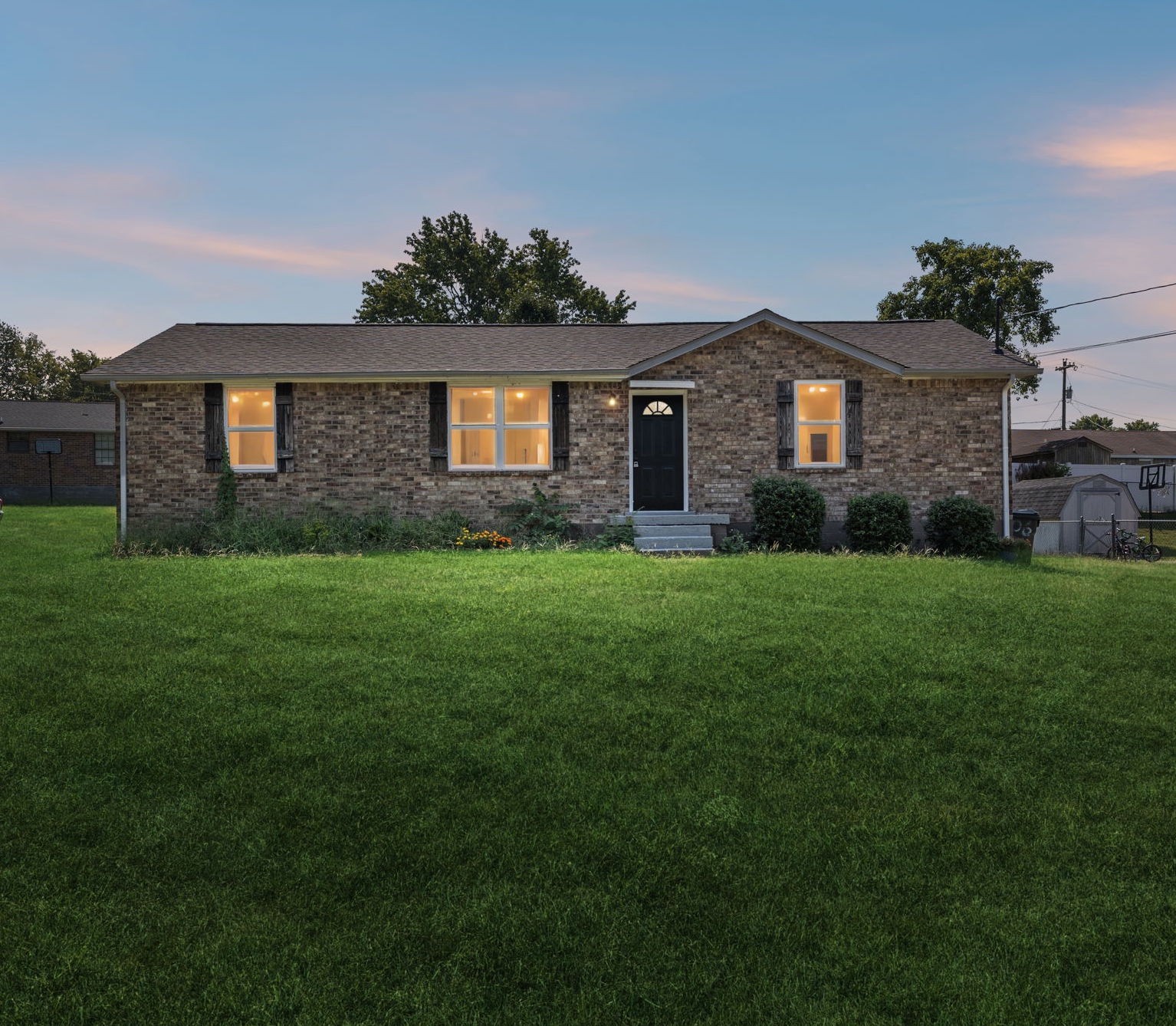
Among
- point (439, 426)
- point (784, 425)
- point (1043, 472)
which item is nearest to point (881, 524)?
point (784, 425)

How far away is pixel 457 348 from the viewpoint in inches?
637

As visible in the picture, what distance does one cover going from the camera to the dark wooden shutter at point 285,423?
14523mm

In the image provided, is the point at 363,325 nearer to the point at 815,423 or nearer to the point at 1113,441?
the point at 815,423

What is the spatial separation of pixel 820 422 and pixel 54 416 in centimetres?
3654

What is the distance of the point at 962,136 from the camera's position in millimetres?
18219

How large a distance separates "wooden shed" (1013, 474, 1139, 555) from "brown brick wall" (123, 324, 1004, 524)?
17.6 feet

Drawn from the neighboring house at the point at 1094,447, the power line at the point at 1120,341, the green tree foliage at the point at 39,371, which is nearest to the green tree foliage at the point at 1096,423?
the neighboring house at the point at 1094,447

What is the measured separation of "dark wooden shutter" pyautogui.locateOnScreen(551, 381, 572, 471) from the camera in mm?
14555

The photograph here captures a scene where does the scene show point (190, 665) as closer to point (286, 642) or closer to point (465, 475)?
point (286, 642)

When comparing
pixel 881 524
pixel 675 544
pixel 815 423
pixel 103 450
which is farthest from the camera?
pixel 103 450

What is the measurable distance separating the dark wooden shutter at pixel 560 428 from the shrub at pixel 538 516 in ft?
2.26

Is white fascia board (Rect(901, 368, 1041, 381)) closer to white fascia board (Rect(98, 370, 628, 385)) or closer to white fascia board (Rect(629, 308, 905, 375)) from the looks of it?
white fascia board (Rect(629, 308, 905, 375))

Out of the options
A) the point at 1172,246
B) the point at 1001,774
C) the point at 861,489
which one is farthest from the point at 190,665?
the point at 1172,246

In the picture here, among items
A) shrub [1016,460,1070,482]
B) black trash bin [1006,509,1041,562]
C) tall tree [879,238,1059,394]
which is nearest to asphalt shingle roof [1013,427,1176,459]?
tall tree [879,238,1059,394]
